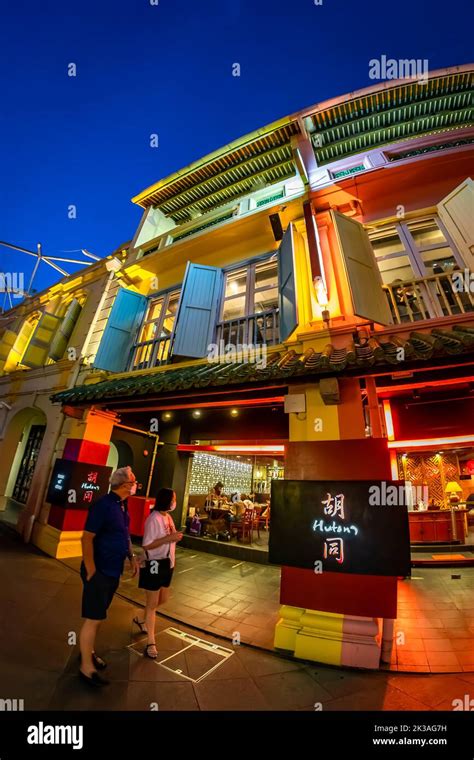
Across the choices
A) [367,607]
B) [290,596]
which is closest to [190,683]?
[290,596]

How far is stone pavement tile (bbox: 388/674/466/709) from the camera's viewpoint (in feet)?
9.11

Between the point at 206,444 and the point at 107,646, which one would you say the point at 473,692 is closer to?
the point at 107,646

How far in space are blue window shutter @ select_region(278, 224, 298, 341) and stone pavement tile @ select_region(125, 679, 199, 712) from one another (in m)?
4.98

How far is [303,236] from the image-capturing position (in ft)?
22.5

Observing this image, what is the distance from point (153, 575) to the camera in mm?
3455

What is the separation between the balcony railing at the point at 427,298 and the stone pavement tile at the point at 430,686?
4860 millimetres

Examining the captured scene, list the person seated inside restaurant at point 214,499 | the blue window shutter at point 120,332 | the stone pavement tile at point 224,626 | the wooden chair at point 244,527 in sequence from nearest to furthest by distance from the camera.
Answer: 1. the stone pavement tile at point 224,626
2. the blue window shutter at point 120,332
3. the wooden chair at point 244,527
4. the person seated inside restaurant at point 214,499

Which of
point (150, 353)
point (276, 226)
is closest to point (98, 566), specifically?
point (150, 353)

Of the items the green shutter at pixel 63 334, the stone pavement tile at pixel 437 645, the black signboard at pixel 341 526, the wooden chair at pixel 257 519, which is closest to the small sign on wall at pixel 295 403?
the black signboard at pixel 341 526

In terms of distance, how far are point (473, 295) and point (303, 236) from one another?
369cm

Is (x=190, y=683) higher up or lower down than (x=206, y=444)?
lower down

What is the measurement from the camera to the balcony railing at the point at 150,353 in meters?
7.84

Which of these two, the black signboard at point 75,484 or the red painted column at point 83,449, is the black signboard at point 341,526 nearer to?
the black signboard at point 75,484

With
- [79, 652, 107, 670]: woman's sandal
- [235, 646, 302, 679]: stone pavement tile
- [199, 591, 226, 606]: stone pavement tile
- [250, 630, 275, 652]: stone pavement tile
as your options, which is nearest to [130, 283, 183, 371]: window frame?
[199, 591, 226, 606]: stone pavement tile
